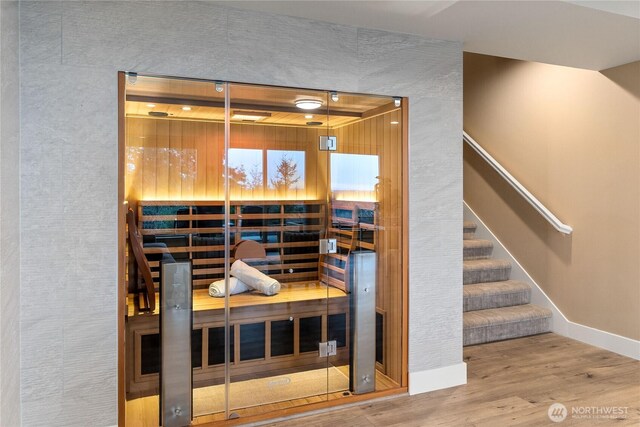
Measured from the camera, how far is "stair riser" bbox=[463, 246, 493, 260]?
480cm

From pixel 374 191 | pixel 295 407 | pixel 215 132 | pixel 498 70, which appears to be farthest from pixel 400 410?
pixel 498 70

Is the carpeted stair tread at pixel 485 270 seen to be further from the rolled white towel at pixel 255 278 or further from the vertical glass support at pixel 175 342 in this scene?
the vertical glass support at pixel 175 342

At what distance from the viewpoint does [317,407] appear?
278 cm

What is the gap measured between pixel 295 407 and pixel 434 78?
2250 mm

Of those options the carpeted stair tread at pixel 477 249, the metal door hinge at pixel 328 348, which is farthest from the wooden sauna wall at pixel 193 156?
the carpeted stair tread at pixel 477 249

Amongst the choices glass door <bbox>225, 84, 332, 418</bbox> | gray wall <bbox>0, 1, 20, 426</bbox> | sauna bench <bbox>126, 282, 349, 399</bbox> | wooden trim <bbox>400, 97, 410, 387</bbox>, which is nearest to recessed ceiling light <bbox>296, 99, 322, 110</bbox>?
glass door <bbox>225, 84, 332, 418</bbox>

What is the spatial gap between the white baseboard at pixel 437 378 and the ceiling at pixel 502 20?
2196 millimetres

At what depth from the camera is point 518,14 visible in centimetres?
261

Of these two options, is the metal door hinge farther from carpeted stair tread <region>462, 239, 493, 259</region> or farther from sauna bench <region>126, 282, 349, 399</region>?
carpeted stair tread <region>462, 239, 493, 259</region>

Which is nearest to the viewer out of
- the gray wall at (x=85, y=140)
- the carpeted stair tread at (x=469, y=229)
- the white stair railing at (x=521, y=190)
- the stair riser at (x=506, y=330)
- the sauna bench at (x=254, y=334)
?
the gray wall at (x=85, y=140)

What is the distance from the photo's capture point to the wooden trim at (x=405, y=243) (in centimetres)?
298

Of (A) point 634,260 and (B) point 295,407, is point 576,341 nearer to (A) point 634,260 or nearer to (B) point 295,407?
(A) point 634,260

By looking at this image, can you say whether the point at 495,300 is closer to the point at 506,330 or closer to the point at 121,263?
the point at 506,330

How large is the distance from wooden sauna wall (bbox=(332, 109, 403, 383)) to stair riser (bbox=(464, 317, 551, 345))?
1.19m
